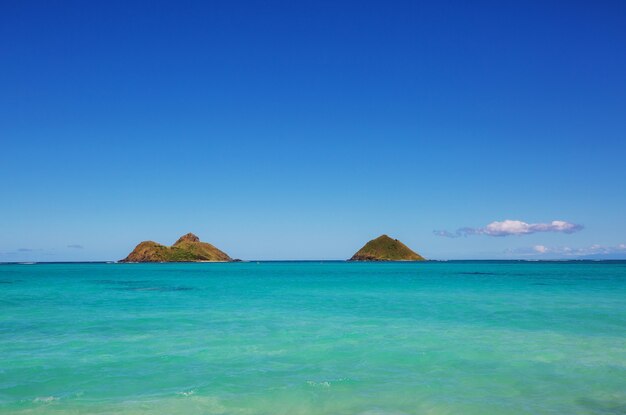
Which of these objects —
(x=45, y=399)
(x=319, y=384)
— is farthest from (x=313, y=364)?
(x=45, y=399)

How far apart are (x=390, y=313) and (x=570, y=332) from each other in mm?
10419

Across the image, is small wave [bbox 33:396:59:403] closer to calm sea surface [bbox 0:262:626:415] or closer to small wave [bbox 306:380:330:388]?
calm sea surface [bbox 0:262:626:415]

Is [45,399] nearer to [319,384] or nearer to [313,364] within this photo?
[319,384]

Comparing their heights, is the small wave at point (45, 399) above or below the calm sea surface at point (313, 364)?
below

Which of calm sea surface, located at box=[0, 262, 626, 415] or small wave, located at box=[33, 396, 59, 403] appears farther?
small wave, located at box=[33, 396, 59, 403]

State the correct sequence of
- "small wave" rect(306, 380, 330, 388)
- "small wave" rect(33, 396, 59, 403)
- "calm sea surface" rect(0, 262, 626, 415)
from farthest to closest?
"small wave" rect(306, 380, 330, 388), "small wave" rect(33, 396, 59, 403), "calm sea surface" rect(0, 262, 626, 415)

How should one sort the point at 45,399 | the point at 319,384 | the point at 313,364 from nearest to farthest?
the point at 45,399 → the point at 319,384 → the point at 313,364

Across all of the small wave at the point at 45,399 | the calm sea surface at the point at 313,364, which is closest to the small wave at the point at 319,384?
the calm sea surface at the point at 313,364

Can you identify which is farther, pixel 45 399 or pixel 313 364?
pixel 313 364

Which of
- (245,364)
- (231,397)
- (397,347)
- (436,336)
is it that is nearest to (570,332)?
(436,336)

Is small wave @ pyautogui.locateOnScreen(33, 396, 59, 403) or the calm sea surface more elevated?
the calm sea surface

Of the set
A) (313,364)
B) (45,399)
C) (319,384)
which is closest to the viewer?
(45,399)

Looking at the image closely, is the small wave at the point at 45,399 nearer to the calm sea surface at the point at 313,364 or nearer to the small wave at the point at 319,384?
the calm sea surface at the point at 313,364

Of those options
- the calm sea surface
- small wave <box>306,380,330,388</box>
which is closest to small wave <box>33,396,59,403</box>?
the calm sea surface
